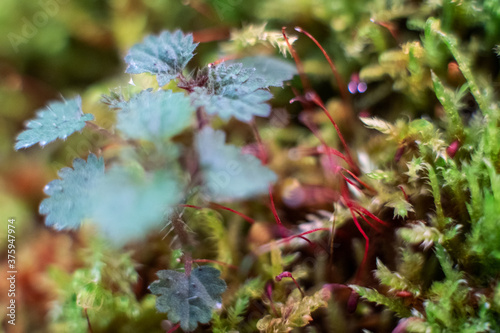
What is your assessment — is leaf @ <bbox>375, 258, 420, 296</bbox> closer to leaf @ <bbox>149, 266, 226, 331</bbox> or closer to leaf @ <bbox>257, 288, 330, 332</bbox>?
leaf @ <bbox>257, 288, 330, 332</bbox>

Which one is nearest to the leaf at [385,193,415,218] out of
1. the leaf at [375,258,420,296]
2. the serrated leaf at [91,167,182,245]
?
the leaf at [375,258,420,296]

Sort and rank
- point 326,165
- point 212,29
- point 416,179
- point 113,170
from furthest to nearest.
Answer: point 212,29 < point 326,165 < point 416,179 < point 113,170

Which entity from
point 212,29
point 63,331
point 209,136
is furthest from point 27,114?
point 209,136

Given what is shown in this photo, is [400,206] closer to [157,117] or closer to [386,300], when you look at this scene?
[386,300]

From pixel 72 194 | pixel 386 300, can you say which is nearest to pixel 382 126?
pixel 386 300

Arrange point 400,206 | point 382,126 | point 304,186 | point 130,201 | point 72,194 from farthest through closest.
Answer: point 304,186 < point 382,126 < point 400,206 < point 72,194 < point 130,201

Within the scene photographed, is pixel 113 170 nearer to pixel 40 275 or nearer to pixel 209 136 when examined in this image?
pixel 209 136
